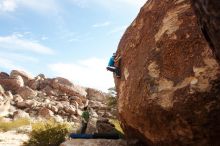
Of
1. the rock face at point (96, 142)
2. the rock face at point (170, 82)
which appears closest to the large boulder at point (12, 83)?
the rock face at point (96, 142)

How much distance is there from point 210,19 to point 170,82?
3891 millimetres

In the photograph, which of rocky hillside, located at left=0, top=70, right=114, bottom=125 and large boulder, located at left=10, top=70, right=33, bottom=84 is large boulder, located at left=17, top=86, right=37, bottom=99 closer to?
rocky hillside, located at left=0, top=70, right=114, bottom=125

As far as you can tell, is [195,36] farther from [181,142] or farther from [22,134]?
[22,134]

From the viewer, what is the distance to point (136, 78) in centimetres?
718

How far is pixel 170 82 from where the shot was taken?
20.9 feet

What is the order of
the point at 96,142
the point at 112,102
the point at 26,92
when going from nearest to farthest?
the point at 96,142, the point at 112,102, the point at 26,92

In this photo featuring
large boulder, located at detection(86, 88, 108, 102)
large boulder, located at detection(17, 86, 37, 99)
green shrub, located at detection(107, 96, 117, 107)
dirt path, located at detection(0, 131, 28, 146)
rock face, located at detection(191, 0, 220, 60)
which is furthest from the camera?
large boulder, located at detection(86, 88, 108, 102)

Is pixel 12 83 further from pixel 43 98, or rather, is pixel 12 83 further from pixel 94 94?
pixel 94 94

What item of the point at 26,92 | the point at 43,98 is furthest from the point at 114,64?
the point at 26,92

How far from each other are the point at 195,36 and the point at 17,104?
1166 inches

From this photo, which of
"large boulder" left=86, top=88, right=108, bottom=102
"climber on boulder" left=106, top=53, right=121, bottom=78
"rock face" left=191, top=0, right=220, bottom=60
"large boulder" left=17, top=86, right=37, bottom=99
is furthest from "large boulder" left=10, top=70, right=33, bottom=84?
"rock face" left=191, top=0, right=220, bottom=60

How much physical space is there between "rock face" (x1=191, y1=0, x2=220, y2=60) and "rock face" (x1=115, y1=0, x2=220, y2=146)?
3108mm

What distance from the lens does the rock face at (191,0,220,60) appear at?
2400 millimetres

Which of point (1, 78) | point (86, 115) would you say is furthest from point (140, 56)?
point (1, 78)
